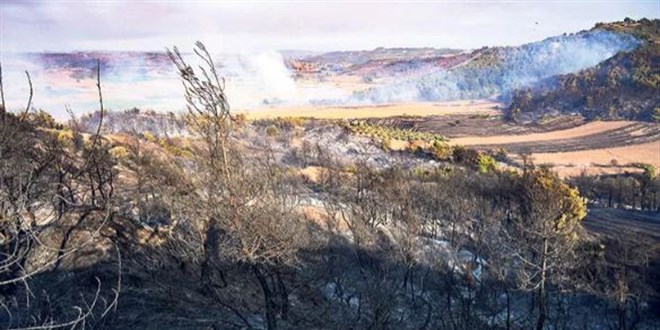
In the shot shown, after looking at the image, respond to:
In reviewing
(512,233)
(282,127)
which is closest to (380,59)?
(282,127)

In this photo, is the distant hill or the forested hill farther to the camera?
the distant hill

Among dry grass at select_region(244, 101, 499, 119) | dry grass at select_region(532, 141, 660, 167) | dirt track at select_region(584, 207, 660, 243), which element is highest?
dry grass at select_region(244, 101, 499, 119)

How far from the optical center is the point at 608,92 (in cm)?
6053

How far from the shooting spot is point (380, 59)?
366 feet

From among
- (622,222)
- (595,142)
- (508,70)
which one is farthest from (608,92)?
(622,222)

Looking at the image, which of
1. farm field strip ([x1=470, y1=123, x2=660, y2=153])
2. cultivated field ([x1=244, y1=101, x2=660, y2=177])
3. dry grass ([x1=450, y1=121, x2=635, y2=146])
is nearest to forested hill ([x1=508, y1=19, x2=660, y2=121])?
cultivated field ([x1=244, y1=101, x2=660, y2=177])

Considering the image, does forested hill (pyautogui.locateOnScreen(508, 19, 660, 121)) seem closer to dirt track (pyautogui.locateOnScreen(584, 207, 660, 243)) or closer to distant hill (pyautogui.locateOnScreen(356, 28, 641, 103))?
distant hill (pyautogui.locateOnScreen(356, 28, 641, 103))

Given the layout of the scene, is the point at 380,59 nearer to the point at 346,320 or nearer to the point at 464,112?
the point at 464,112

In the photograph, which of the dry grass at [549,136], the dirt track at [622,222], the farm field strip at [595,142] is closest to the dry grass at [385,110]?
the dry grass at [549,136]

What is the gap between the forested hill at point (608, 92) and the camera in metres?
56.8

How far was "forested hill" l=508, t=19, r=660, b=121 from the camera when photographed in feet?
186

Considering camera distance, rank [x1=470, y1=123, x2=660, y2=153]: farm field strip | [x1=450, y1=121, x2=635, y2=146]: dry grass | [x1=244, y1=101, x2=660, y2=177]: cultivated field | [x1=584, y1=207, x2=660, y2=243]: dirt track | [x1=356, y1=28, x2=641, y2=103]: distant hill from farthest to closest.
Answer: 1. [x1=356, y1=28, x2=641, y2=103]: distant hill
2. [x1=450, y1=121, x2=635, y2=146]: dry grass
3. [x1=470, y1=123, x2=660, y2=153]: farm field strip
4. [x1=244, y1=101, x2=660, y2=177]: cultivated field
5. [x1=584, y1=207, x2=660, y2=243]: dirt track

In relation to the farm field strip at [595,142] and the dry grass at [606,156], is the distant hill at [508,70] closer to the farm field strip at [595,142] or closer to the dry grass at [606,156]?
the farm field strip at [595,142]

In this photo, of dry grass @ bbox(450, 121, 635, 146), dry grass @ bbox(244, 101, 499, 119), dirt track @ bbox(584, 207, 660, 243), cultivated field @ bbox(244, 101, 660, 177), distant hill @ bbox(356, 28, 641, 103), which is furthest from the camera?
distant hill @ bbox(356, 28, 641, 103)
